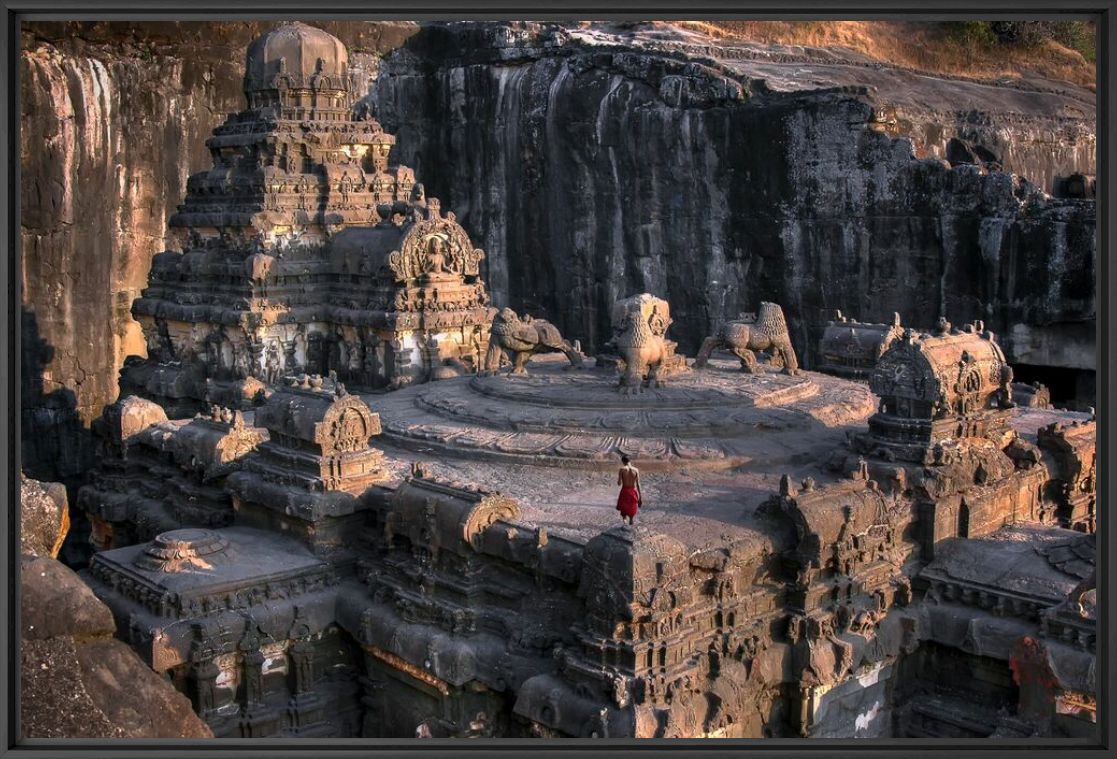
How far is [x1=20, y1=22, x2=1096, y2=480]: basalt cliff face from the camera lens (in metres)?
26.9

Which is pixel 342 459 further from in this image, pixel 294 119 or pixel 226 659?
pixel 294 119

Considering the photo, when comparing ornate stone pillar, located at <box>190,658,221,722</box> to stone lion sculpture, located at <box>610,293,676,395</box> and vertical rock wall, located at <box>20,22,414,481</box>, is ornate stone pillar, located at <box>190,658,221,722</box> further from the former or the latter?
vertical rock wall, located at <box>20,22,414,481</box>

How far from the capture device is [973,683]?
44.8 ft

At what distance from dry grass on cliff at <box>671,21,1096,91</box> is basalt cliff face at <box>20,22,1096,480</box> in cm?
355

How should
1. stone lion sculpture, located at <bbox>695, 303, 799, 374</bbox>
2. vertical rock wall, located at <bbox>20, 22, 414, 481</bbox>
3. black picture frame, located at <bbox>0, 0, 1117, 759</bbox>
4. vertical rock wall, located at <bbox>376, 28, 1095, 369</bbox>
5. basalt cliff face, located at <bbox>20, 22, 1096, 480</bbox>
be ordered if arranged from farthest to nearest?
vertical rock wall, located at <bbox>20, 22, 414, 481</bbox>, basalt cliff face, located at <bbox>20, 22, 1096, 480</bbox>, vertical rock wall, located at <bbox>376, 28, 1095, 369</bbox>, stone lion sculpture, located at <bbox>695, 303, 799, 374</bbox>, black picture frame, located at <bbox>0, 0, 1117, 759</bbox>

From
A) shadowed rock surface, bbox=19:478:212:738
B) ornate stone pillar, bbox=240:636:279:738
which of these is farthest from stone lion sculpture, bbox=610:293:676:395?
shadowed rock surface, bbox=19:478:212:738

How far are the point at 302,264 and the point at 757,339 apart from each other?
30.1 feet

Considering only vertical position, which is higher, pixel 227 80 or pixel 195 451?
pixel 227 80

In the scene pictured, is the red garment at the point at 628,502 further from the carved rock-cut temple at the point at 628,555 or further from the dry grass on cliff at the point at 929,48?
the dry grass on cliff at the point at 929,48

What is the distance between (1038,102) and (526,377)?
78.3ft

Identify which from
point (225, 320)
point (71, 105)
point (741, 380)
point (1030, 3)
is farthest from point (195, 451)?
point (71, 105)

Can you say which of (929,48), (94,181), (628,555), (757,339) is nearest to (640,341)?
(757,339)

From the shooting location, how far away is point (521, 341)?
19.0 meters

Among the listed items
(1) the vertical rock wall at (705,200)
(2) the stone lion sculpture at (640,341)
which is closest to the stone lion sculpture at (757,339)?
(2) the stone lion sculpture at (640,341)
